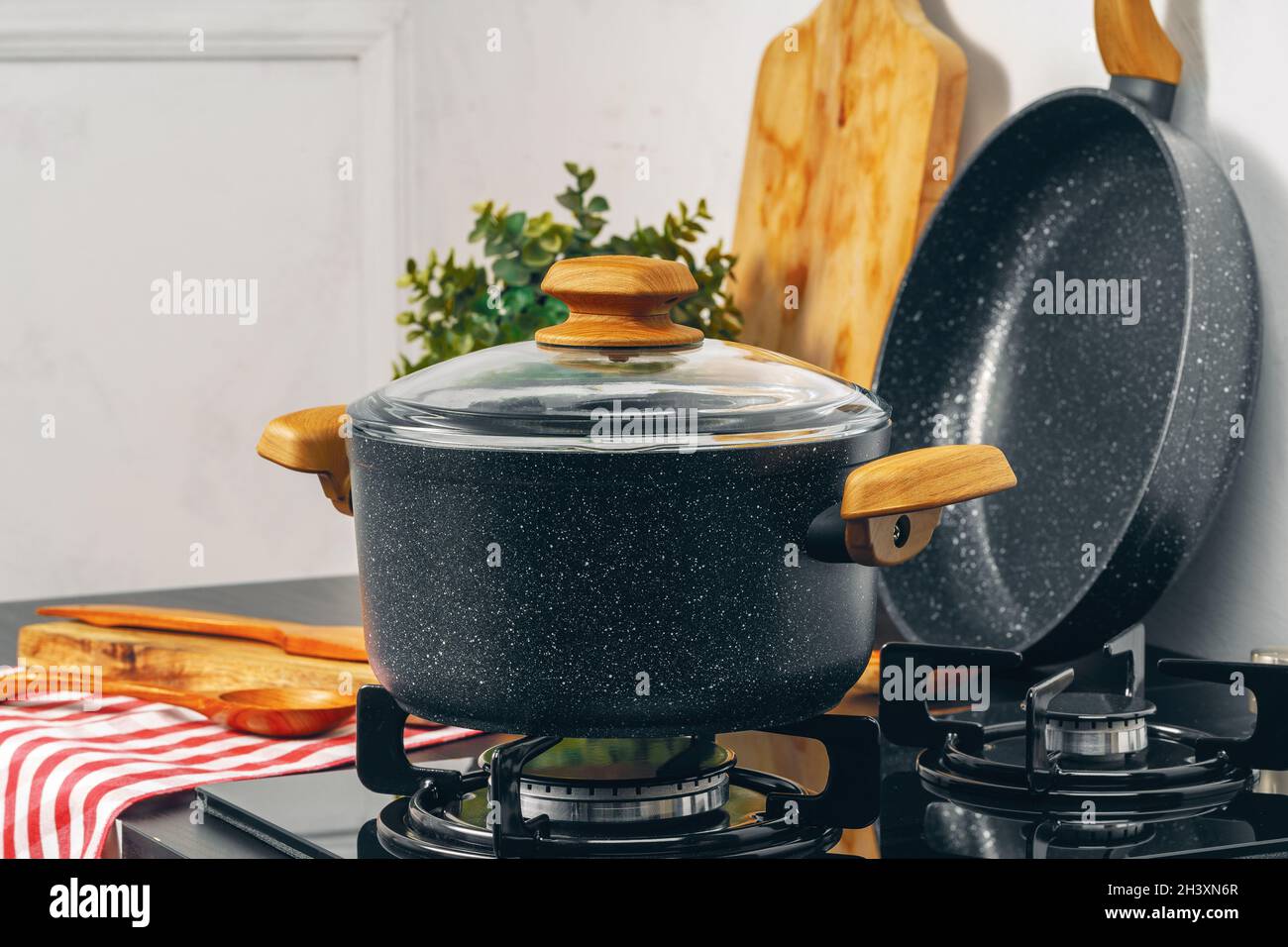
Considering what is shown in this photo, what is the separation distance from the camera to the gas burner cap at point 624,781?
786 millimetres

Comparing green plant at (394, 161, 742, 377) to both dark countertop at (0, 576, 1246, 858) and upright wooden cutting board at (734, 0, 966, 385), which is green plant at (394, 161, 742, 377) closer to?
upright wooden cutting board at (734, 0, 966, 385)

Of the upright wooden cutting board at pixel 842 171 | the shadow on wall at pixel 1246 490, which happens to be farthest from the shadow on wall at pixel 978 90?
the shadow on wall at pixel 1246 490

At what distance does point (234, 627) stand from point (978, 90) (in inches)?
28.3

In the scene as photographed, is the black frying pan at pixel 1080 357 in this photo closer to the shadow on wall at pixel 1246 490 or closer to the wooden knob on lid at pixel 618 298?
the shadow on wall at pixel 1246 490

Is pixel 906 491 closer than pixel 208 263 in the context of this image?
Yes

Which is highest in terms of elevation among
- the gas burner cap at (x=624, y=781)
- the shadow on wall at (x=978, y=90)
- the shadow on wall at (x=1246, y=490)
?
the shadow on wall at (x=978, y=90)

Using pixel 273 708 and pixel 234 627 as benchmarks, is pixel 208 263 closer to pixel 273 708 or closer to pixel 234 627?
pixel 234 627

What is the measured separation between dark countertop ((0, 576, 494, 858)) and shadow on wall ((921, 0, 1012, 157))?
640 mm

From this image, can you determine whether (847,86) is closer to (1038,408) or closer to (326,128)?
(1038,408)

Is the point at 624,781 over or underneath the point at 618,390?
underneath

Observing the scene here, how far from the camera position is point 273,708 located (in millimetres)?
1037

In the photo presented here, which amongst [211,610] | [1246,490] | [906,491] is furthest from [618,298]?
[211,610]
